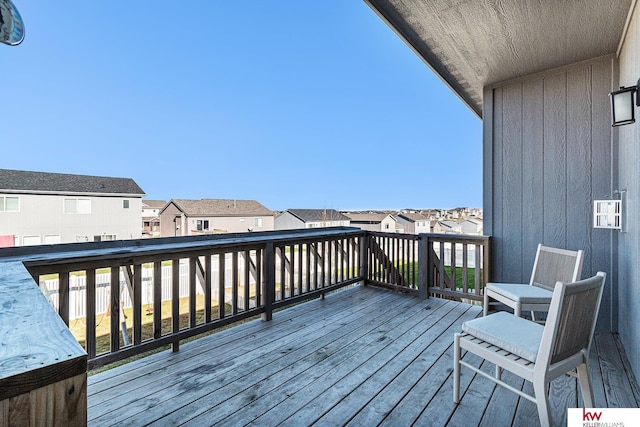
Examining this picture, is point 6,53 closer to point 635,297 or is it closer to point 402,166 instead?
point 635,297

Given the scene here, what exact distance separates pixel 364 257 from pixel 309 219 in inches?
39.7

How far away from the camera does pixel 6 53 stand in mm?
3107

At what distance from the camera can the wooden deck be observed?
185 centimetres

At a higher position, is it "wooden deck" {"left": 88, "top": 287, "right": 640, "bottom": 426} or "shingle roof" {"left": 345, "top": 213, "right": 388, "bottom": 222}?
"shingle roof" {"left": 345, "top": 213, "right": 388, "bottom": 222}

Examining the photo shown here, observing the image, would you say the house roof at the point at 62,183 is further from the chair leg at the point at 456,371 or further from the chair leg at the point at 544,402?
the chair leg at the point at 544,402

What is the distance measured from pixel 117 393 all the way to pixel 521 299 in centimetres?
299

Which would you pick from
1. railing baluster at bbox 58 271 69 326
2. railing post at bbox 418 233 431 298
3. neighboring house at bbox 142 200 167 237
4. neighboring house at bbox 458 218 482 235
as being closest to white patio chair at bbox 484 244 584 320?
neighboring house at bbox 458 218 482 235

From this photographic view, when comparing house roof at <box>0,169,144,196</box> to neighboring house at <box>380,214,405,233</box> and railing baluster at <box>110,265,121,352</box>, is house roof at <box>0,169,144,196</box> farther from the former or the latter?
neighboring house at <box>380,214,405,233</box>

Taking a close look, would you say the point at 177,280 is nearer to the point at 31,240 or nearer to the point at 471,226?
the point at 31,240

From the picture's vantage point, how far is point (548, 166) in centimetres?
356

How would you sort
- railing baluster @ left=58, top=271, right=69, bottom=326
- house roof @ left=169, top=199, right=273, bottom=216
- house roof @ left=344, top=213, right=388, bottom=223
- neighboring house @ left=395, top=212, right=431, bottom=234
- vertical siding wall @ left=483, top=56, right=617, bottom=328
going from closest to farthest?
railing baluster @ left=58, top=271, right=69, bottom=326 < vertical siding wall @ left=483, top=56, right=617, bottom=328 < house roof @ left=169, top=199, right=273, bottom=216 < neighboring house @ left=395, top=212, right=431, bottom=234 < house roof @ left=344, top=213, right=388, bottom=223

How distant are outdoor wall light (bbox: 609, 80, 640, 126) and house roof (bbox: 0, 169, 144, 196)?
4.09 metres

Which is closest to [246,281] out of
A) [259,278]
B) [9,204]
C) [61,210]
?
[259,278]

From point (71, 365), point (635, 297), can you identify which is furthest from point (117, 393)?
point (635, 297)
